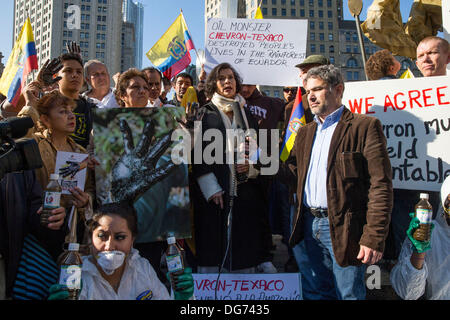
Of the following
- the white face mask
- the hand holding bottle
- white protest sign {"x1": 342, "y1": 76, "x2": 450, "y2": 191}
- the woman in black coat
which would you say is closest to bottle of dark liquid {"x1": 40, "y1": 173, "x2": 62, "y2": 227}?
the white face mask

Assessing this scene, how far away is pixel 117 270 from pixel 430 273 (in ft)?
7.31

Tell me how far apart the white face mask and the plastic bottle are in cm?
12

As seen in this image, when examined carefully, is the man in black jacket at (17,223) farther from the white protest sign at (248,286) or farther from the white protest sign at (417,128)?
the white protest sign at (417,128)

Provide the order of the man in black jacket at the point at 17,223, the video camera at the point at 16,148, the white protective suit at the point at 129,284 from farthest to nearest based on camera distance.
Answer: the man in black jacket at the point at 17,223 → the white protective suit at the point at 129,284 → the video camera at the point at 16,148

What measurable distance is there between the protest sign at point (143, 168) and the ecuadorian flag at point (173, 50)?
3574 mm

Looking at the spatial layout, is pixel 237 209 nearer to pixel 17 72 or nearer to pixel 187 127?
pixel 187 127

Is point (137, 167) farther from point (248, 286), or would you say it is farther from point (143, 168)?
point (248, 286)

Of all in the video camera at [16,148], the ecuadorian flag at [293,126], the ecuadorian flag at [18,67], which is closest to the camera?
the video camera at [16,148]

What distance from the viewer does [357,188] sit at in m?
2.70

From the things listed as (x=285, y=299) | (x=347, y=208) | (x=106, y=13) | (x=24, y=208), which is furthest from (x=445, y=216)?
(x=106, y=13)

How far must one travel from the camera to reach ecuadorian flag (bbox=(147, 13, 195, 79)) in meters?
6.54

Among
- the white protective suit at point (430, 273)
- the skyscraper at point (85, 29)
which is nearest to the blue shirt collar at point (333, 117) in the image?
the white protective suit at point (430, 273)

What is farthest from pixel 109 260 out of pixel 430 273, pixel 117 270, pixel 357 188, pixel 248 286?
pixel 430 273

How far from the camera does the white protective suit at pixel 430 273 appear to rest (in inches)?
113
